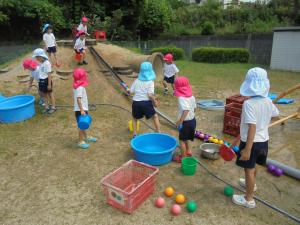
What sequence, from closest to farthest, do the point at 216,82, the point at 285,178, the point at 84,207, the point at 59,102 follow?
1. the point at 84,207
2. the point at 285,178
3. the point at 59,102
4. the point at 216,82

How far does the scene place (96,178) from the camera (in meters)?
4.22

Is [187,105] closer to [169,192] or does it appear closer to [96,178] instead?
[169,192]

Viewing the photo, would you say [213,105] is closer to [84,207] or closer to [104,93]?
[104,93]

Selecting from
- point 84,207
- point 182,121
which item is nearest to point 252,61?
point 182,121

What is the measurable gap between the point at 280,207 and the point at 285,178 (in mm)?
787

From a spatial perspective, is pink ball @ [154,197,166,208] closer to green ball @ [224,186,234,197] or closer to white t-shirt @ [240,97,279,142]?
green ball @ [224,186,234,197]

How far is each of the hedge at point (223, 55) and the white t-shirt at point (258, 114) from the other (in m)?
16.5

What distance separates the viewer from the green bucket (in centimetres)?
423

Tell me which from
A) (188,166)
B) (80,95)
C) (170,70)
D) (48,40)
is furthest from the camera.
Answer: (48,40)

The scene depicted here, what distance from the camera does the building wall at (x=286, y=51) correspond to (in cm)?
1456

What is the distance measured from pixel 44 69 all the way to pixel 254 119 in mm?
4926

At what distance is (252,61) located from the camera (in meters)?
19.1

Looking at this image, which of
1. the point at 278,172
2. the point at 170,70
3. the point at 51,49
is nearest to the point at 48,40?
the point at 51,49

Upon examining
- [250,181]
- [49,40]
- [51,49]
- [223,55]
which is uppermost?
[49,40]
